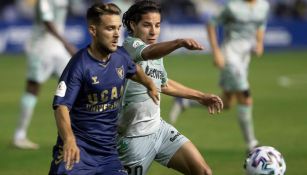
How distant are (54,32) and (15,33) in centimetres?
1984

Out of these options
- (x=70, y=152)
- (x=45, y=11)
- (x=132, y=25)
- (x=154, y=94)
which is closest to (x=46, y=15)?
(x=45, y=11)

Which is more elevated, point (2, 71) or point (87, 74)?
point (87, 74)

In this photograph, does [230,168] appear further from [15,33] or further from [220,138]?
[15,33]

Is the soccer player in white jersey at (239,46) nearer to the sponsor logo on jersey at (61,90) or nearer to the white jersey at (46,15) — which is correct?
the white jersey at (46,15)

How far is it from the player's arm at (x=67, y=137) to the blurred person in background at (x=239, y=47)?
6539 mm

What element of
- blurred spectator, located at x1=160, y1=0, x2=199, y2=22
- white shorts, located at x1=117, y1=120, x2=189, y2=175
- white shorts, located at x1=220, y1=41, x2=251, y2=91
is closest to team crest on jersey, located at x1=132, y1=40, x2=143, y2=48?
white shorts, located at x1=117, y1=120, x2=189, y2=175

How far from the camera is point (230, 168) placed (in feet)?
37.9

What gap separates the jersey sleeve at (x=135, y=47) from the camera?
809cm

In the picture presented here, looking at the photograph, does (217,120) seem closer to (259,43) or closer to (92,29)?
(259,43)

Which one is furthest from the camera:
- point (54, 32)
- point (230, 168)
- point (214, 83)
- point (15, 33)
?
point (15, 33)

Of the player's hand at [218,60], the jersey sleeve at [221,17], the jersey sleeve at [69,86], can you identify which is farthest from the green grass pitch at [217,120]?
the jersey sleeve at [69,86]

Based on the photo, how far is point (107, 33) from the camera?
7594mm

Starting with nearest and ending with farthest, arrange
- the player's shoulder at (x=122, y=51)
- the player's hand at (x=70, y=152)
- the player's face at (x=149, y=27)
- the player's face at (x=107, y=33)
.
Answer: the player's hand at (x=70, y=152) < the player's face at (x=107, y=33) < the player's shoulder at (x=122, y=51) < the player's face at (x=149, y=27)

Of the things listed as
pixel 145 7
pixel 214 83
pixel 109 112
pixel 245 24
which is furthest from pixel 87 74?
pixel 214 83
